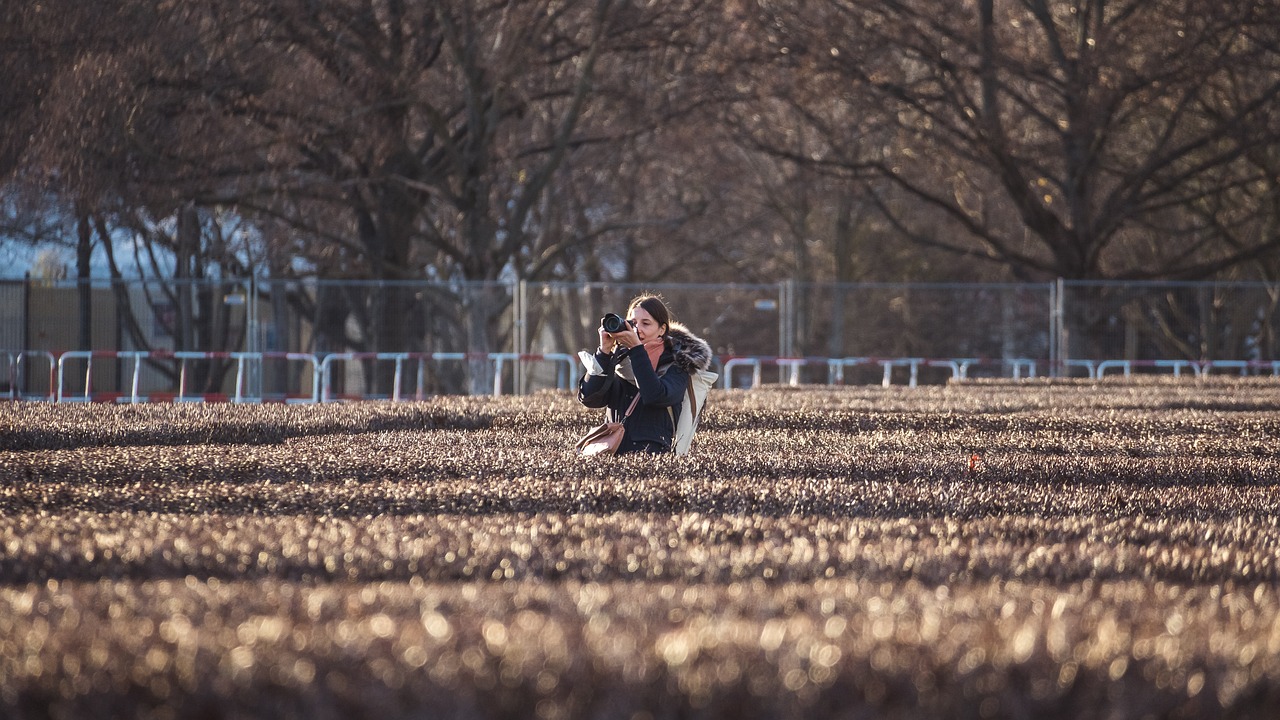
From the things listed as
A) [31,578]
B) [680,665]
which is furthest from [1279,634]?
[31,578]

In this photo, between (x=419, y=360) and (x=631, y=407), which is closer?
(x=631, y=407)

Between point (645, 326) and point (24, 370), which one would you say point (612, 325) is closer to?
point (645, 326)

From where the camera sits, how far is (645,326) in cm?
821

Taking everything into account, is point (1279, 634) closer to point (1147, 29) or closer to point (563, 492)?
point (563, 492)

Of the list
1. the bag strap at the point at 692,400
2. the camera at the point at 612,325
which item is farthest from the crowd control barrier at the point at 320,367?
the camera at the point at 612,325

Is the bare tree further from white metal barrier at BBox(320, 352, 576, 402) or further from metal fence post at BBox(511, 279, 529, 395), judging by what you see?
white metal barrier at BBox(320, 352, 576, 402)

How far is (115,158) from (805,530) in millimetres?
19420

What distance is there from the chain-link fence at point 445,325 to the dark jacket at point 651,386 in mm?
14137

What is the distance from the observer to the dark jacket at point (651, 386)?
7.99m

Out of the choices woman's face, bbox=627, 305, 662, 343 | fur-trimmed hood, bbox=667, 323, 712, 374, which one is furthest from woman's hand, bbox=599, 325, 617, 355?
fur-trimmed hood, bbox=667, 323, 712, 374

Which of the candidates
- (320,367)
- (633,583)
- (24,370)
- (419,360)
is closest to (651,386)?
(633,583)

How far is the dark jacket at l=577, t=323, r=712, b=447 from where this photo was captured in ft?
26.2

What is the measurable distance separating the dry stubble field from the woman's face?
0.74m

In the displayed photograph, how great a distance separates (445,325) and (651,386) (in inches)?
702
